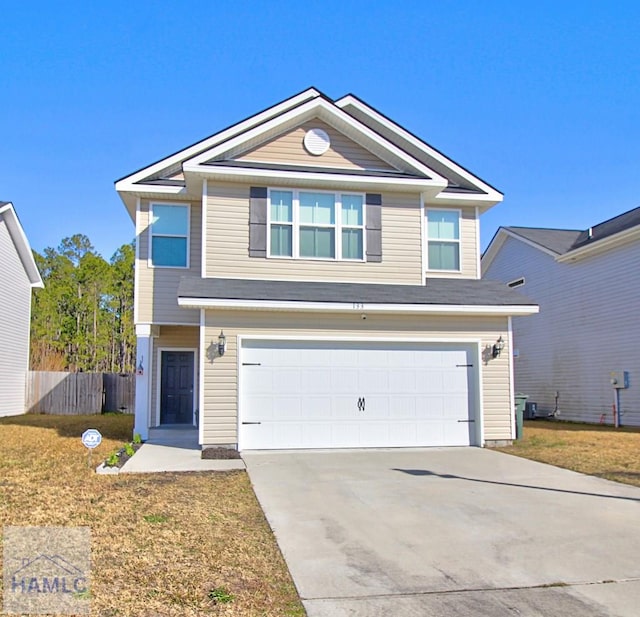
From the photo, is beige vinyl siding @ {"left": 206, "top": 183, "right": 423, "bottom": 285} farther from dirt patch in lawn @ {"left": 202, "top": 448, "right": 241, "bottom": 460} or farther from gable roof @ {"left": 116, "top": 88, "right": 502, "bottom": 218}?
dirt patch in lawn @ {"left": 202, "top": 448, "right": 241, "bottom": 460}

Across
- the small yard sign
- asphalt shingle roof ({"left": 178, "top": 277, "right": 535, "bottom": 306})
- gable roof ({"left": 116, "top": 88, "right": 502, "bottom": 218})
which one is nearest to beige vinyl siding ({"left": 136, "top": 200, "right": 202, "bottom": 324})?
gable roof ({"left": 116, "top": 88, "right": 502, "bottom": 218})

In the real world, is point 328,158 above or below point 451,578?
above

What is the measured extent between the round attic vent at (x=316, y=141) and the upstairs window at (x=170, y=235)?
3.21 meters

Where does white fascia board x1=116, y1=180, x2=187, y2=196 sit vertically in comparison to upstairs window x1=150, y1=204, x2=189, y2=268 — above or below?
above

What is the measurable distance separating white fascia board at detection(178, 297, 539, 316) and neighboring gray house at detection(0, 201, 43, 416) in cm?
1284

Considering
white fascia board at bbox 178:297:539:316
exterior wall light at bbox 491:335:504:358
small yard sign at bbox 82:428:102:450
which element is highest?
white fascia board at bbox 178:297:539:316

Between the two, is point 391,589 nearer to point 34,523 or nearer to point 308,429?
point 34,523

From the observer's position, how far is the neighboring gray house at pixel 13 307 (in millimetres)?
21375

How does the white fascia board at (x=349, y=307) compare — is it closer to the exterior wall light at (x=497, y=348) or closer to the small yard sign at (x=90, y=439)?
the exterior wall light at (x=497, y=348)

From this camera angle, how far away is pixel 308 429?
12305 millimetres

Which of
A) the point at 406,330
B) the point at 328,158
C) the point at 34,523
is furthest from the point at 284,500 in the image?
the point at 328,158

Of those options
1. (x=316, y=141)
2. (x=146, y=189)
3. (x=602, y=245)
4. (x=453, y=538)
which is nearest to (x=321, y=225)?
(x=316, y=141)

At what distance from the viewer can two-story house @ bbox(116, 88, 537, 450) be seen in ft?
39.7

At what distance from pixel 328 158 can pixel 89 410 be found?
14.6m
